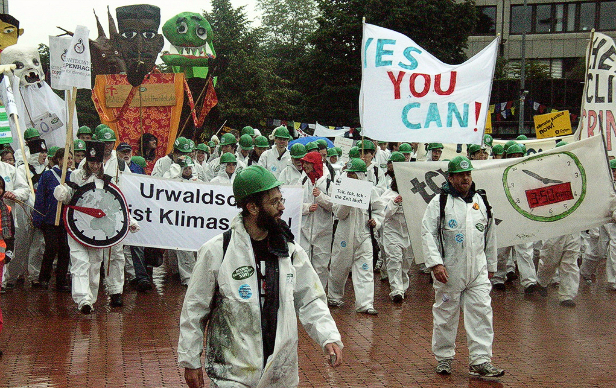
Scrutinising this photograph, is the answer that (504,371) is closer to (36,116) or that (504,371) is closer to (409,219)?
(409,219)

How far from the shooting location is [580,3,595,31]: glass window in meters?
56.9

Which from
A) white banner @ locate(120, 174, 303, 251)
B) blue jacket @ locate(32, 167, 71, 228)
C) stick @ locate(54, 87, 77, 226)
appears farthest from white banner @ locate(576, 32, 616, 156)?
blue jacket @ locate(32, 167, 71, 228)

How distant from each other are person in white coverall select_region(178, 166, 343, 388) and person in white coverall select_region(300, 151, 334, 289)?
649cm

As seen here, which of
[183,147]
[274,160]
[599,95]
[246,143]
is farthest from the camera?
[246,143]

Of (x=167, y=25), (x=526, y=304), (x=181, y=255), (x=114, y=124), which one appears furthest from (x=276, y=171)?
(x=167, y=25)

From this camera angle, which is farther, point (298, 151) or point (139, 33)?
point (139, 33)

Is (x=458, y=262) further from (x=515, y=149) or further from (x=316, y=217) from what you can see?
(x=515, y=149)

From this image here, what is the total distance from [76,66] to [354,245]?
4006 millimetres

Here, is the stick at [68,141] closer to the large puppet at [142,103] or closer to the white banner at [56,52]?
the white banner at [56,52]

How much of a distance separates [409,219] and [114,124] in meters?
10.4

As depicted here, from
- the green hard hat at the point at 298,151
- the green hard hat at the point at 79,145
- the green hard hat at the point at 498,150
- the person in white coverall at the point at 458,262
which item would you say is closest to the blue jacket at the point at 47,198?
the green hard hat at the point at 79,145

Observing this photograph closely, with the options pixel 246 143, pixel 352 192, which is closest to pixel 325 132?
pixel 246 143

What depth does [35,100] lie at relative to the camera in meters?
17.3

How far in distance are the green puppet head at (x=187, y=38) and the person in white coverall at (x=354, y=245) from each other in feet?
52.4
